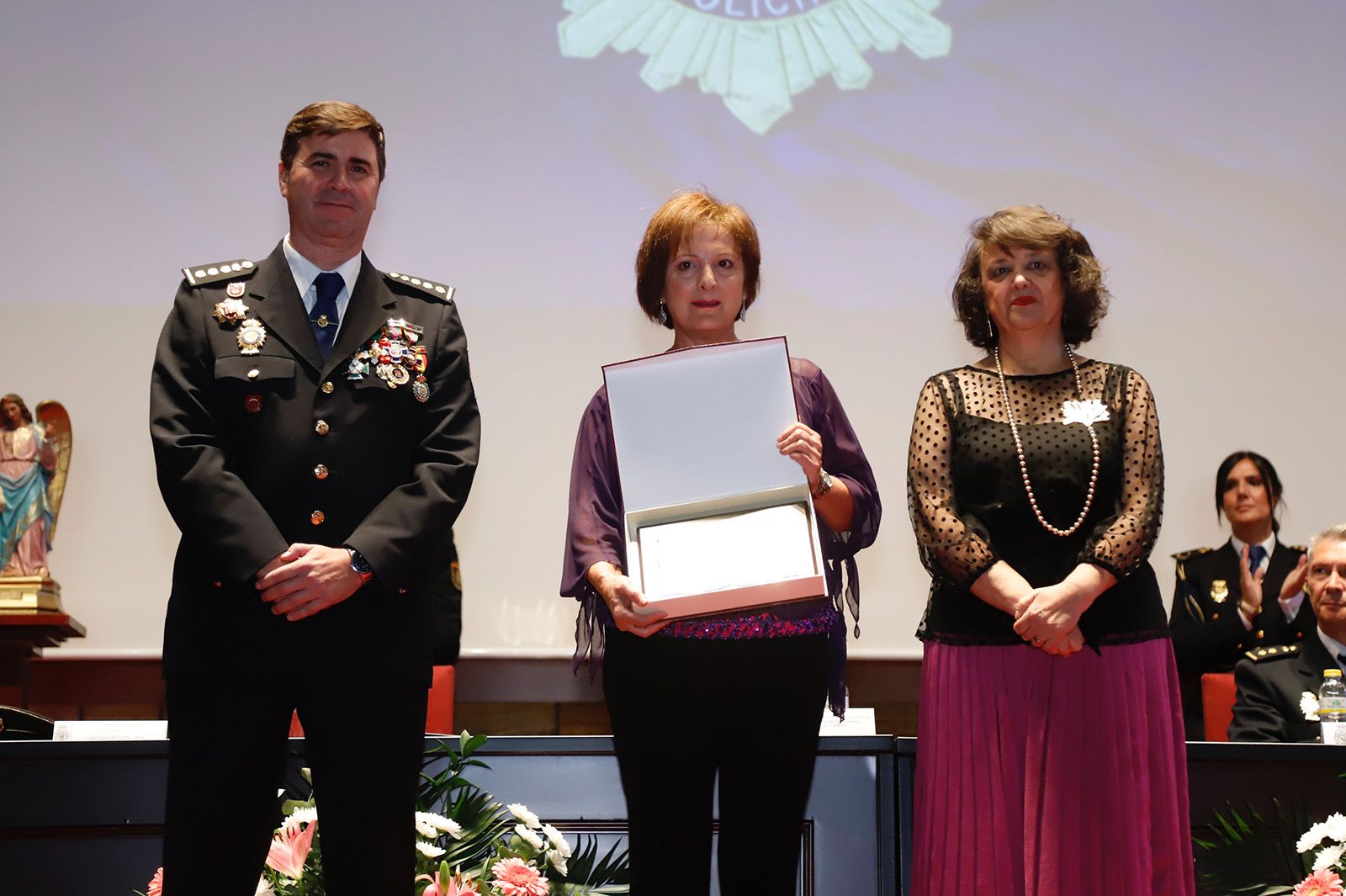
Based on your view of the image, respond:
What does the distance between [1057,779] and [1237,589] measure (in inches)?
94.2

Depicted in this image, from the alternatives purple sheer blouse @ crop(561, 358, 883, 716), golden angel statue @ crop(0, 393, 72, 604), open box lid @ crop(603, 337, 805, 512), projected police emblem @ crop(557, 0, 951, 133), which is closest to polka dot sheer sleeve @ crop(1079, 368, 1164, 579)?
purple sheer blouse @ crop(561, 358, 883, 716)

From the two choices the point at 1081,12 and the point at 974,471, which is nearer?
the point at 974,471

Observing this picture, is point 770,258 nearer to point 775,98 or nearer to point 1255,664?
point 775,98

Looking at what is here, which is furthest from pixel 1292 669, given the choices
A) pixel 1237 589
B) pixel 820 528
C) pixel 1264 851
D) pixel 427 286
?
pixel 427 286

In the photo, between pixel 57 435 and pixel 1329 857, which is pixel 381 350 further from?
pixel 57 435

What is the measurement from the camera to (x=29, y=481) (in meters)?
4.41

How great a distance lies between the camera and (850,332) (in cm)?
453

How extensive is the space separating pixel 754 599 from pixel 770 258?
275 centimetres

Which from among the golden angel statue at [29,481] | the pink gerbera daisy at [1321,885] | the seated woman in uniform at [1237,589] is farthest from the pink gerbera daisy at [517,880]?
the golden angel statue at [29,481]

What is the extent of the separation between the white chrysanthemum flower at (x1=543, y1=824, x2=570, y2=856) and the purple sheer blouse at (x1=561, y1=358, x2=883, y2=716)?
30cm

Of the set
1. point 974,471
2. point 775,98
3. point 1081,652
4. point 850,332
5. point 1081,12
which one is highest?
point 1081,12

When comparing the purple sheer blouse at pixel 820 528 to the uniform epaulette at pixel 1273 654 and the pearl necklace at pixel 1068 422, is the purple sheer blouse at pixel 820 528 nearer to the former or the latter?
the pearl necklace at pixel 1068 422

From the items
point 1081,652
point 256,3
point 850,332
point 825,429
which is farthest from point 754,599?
point 256,3

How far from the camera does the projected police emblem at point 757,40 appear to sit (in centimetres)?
436
